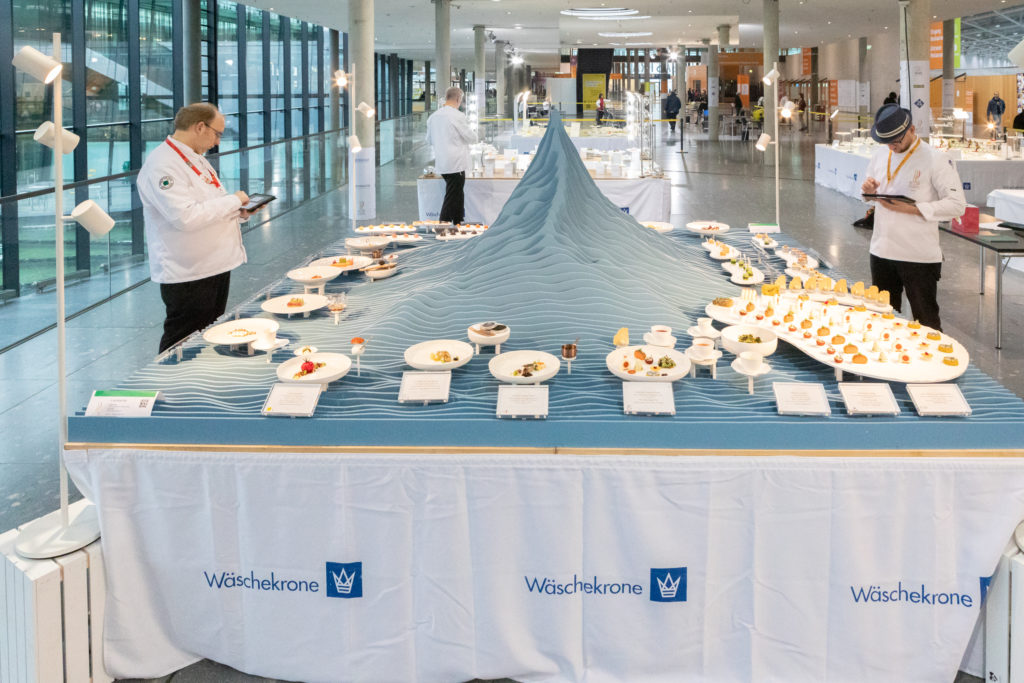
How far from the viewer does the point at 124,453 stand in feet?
8.39

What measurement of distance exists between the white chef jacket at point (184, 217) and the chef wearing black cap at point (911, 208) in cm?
299

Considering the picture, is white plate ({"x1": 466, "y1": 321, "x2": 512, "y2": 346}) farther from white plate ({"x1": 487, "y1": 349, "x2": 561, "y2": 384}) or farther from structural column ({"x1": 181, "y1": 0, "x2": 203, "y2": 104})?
structural column ({"x1": 181, "y1": 0, "x2": 203, "y2": 104})

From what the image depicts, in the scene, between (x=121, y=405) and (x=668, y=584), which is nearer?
(x=668, y=584)

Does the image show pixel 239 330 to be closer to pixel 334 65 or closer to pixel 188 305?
pixel 188 305

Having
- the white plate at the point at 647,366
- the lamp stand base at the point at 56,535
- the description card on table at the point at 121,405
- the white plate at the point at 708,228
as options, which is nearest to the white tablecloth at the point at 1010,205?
the white plate at the point at 708,228

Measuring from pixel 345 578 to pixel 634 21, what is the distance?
22.8 metres

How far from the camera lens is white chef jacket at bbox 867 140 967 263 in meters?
4.37

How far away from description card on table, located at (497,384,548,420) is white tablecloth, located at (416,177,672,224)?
6615 mm

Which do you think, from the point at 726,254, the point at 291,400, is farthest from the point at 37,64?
the point at 726,254

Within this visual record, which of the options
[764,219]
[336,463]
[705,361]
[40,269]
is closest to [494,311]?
[705,361]

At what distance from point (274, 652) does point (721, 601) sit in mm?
1205

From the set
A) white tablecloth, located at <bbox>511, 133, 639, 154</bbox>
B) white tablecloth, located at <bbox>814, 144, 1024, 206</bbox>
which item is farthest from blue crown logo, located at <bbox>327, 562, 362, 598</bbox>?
white tablecloth, located at <bbox>511, 133, 639, 154</bbox>

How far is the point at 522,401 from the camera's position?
2.61 metres

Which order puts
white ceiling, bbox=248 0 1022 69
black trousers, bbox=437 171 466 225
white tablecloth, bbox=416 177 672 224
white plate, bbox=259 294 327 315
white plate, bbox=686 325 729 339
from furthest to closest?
white ceiling, bbox=248 0 1022 69 < white tablecloth, bbox=416 177 672 224 < black trousers, bbox=437 171 466 225 < white plate, bbox=259 294 327 315 < white plate, bbox=686 325 729 339
